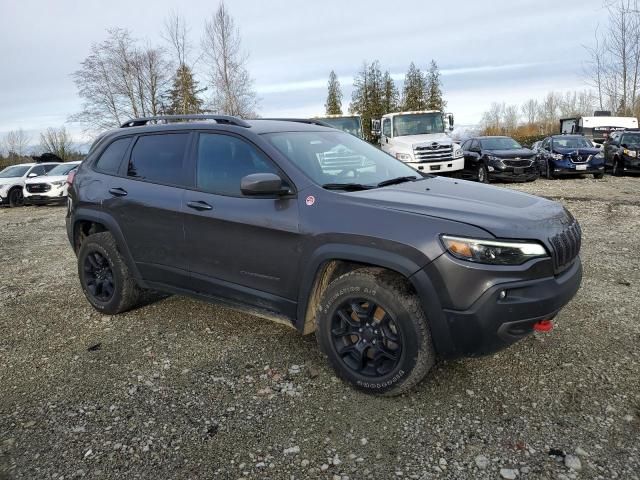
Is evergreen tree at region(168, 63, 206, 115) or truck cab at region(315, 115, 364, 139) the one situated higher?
evergreen tree at region(168, 63, 206, 115)

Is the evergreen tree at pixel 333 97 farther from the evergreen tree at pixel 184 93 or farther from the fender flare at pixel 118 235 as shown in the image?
the fender flare at pixel 118 235

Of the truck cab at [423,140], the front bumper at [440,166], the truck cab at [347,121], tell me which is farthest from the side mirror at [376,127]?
the front bumper at [440,166]

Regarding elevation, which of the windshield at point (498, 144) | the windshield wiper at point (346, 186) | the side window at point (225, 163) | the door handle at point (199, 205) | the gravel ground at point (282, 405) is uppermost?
the windshield at point (498, 144)

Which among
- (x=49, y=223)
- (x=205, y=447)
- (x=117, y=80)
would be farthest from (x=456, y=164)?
(x=117, y=80)

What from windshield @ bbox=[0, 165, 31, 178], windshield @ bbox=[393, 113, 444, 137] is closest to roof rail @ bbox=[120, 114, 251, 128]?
windshield @ bbox=[393, 113, 444, 137]

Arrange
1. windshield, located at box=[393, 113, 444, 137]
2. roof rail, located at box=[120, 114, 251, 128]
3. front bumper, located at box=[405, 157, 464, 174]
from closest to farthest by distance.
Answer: roof rail, located at box=[120, 114, 251, 128]
front bumper, located at box=[405, 157, 464, 174]
windshield, located at box=[393, 113, 444, 137]

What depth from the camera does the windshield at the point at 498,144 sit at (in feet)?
52.4

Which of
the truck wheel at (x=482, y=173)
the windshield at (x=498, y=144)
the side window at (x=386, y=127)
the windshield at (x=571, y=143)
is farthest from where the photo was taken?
the windshield at (x=571, y=143)

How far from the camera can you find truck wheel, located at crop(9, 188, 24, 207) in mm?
17531

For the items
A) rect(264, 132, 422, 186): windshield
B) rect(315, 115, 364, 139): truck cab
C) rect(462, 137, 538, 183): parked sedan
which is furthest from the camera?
rect(462, 137, 538, 183): parked sedan

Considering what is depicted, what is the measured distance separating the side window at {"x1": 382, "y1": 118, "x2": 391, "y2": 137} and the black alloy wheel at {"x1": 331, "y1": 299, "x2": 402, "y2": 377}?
13.4 metres

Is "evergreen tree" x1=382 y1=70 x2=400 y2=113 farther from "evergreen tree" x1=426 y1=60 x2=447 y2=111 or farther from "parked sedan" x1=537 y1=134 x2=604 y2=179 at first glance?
"parked sedan" x1=537 y1=134 x2=604 y2=179

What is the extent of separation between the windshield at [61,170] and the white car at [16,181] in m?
0.41

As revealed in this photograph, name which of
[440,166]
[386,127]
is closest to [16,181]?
[386,127]
